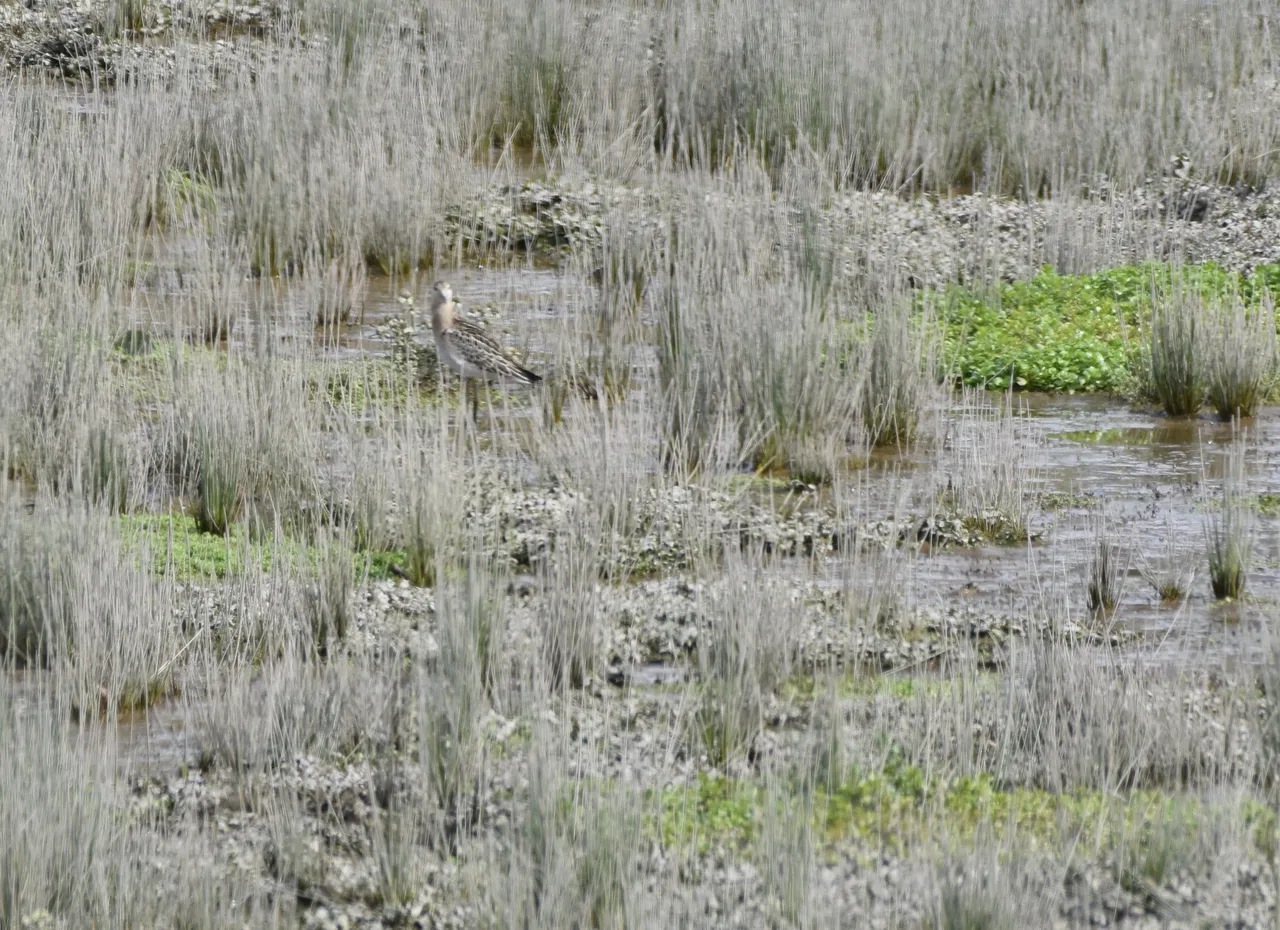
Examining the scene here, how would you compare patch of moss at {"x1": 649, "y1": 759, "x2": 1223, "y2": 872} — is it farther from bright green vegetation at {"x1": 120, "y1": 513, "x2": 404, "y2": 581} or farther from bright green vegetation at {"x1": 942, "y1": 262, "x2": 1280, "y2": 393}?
bright green vegetation at {"x1": 942, "y1": 262, "x2": 1280, "y2": 393}

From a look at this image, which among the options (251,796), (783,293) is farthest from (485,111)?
(251,796)

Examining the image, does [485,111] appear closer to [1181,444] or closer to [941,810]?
[1181,444]

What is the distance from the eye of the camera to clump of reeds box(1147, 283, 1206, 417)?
338 inches

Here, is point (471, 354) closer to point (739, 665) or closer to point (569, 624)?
point (569, 624)

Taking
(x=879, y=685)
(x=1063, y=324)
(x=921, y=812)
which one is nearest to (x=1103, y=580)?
(x=879, y=685)

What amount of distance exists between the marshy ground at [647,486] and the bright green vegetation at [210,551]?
0.03 m

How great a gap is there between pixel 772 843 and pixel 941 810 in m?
0.53

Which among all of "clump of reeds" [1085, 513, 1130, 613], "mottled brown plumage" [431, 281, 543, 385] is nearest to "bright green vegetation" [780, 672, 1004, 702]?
"clump of reeds" [1085, 513, 1130, 613]

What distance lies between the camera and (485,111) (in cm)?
1334

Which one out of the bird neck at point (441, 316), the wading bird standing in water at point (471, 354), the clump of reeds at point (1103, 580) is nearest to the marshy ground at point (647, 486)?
the clump of reeds at point (1103, 580)

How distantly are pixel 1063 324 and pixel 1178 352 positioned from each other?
1.20 metres

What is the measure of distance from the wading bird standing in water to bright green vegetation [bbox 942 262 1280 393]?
79.4 inches

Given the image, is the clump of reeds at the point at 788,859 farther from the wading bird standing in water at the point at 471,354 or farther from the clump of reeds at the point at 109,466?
the wading bird standing in water at the point at 471,354

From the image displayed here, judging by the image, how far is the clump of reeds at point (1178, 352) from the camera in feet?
28.2
